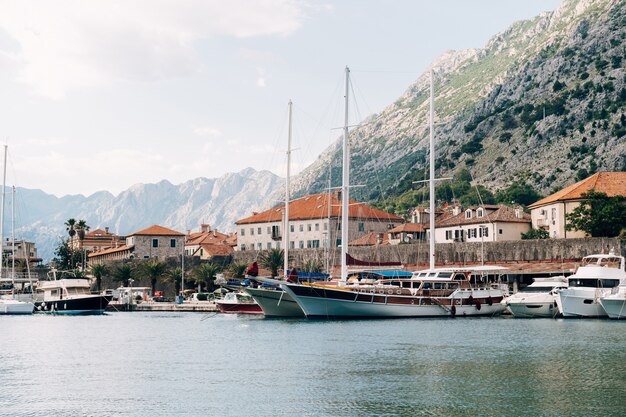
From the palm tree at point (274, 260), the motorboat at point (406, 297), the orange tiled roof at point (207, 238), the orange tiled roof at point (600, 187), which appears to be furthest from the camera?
the orange tiled roof at point (207, 238)

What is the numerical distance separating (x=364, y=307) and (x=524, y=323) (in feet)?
46.6

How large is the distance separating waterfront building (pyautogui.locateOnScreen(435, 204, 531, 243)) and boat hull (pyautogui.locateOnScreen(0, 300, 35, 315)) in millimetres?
59861

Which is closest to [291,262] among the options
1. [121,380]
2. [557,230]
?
[557,230]

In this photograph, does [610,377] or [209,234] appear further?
[209,234]

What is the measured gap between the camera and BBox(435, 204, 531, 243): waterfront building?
116812 millimetres

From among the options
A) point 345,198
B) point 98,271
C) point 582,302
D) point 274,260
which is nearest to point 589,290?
point 582,302

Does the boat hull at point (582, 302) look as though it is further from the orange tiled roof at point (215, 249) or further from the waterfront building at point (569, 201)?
the orange tiled roof at point (215, 249)

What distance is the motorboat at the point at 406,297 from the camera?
75.8 metres

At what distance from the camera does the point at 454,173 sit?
19812 cm

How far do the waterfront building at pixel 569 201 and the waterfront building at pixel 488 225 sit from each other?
2891 mm

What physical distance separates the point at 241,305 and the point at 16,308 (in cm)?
3194

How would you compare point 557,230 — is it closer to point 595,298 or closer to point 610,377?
point 595,298

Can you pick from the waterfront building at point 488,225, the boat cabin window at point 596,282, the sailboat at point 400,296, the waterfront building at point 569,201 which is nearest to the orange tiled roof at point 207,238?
the waterfront building at point 488,225

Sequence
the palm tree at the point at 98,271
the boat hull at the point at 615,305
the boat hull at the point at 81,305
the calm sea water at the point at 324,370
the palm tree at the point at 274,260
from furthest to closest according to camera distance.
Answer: the palm tree at the point at 98,271 < the palm tree at the point at 274,260 < the boat hull at the point at 81,305 < the boat hull at the point at 615,305 < the calm sea water at the point at 324,370
